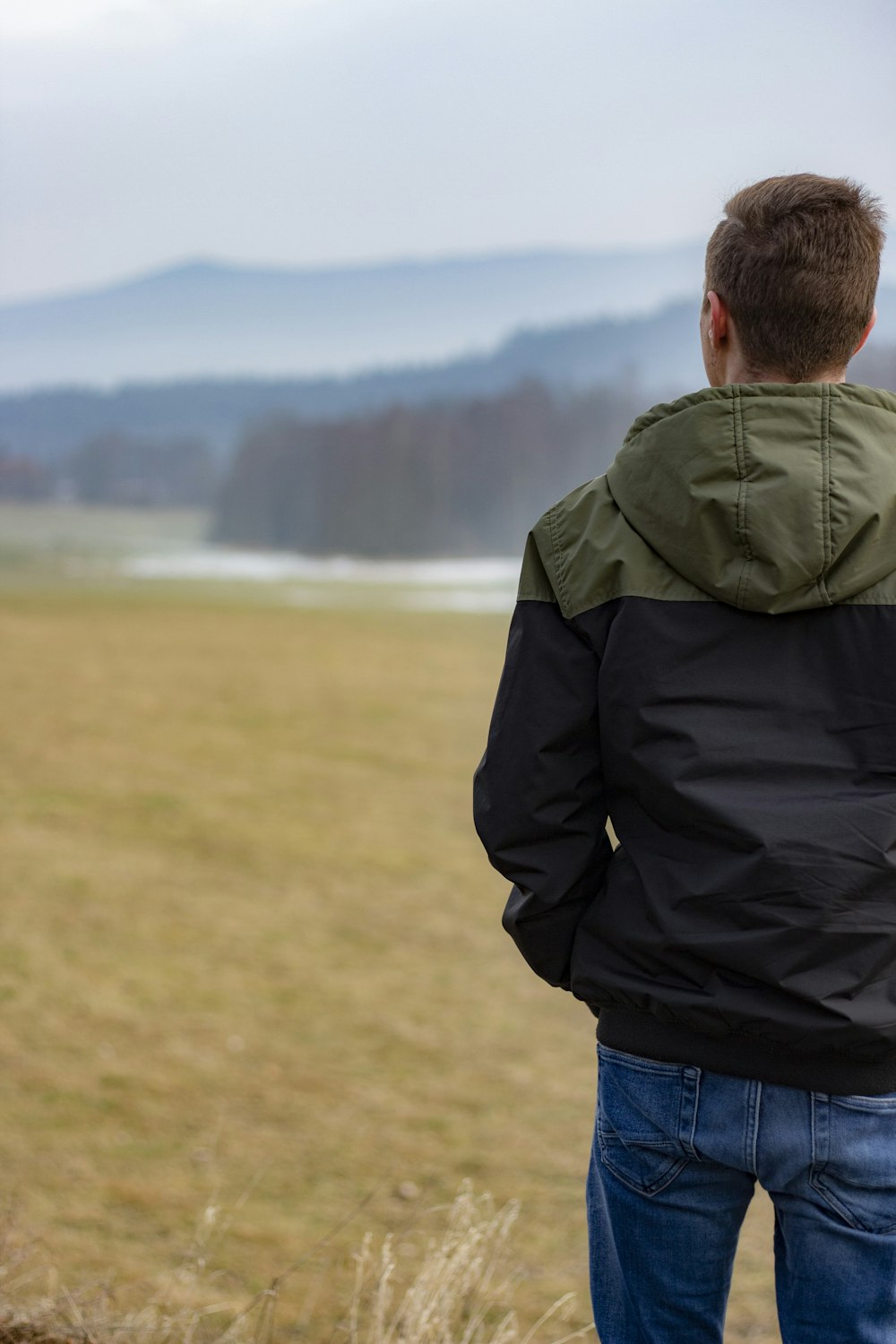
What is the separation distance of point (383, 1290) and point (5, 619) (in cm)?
1044

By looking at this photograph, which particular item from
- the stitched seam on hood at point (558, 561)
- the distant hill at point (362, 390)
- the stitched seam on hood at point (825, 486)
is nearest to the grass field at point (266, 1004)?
the stitched seam on hood at point (558, 561)

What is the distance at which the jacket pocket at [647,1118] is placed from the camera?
877 mm

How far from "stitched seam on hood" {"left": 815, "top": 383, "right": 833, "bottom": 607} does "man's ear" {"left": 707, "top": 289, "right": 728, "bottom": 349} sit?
0.36ft

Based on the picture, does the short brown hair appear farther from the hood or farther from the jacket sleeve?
the jacket sleeve

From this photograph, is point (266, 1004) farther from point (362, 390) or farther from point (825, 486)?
point (362, 390)

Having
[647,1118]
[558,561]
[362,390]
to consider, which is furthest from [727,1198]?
[362,390]

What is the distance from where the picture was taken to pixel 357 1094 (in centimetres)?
364

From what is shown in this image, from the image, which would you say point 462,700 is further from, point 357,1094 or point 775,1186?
point 775,1186

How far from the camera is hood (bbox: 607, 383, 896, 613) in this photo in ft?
2.62

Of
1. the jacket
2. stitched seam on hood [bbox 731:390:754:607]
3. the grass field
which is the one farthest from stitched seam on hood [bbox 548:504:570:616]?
the grass field

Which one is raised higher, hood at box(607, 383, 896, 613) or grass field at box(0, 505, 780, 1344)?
hood at box(607, 383, 896, 613)

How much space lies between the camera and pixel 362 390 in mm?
18953

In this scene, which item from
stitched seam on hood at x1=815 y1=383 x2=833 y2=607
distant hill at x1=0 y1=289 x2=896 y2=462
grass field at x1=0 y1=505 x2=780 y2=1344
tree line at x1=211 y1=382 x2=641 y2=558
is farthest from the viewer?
distant hill at x1=0 y1=289 x2=896 y2=462

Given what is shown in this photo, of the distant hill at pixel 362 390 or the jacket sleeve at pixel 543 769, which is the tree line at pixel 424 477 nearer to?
the distant hill at pixel 362 390
